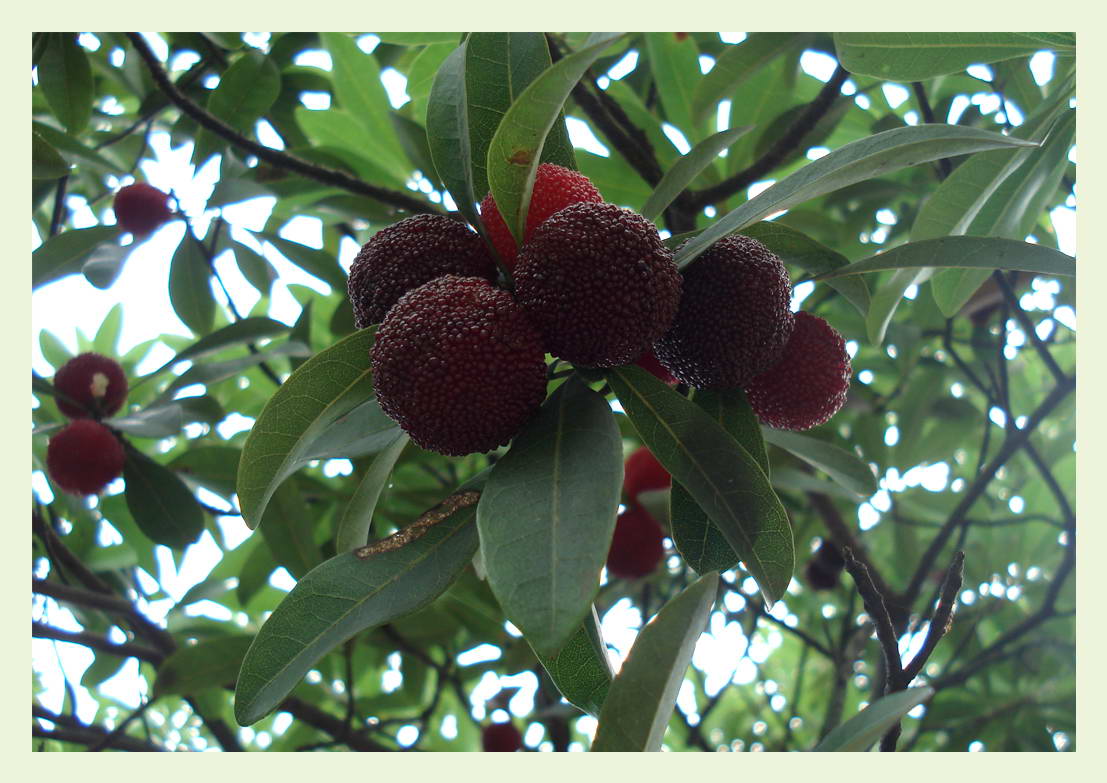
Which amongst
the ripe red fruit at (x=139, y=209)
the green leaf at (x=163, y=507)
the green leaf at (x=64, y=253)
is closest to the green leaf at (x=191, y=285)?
the ripe red fruit at (x=139, y=209)

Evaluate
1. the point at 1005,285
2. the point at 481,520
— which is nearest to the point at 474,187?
the point at 481,520

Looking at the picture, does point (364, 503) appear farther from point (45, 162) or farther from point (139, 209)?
point (139, 209)

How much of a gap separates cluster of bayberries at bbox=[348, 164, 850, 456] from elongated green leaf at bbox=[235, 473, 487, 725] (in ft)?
0.32

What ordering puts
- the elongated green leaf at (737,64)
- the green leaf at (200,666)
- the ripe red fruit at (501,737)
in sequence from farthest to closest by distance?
the ripe red fruit at (501,737) → the green leaf at (200,666) → the elongated green leaf at (737,64)

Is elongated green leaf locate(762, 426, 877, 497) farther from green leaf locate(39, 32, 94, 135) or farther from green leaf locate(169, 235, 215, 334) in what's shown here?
green leaf locate(39, 32, 94, 135)

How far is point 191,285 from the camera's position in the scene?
6.09 feet

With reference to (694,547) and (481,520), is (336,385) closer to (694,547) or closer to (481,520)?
(481,520)

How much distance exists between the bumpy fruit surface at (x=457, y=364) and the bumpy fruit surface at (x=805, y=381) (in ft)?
0.82

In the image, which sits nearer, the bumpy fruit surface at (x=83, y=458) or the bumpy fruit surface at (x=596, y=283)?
the bumpy fruit surface at (x=596, y=283)

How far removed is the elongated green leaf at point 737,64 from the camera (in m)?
1.40

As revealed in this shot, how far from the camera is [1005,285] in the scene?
1627mm

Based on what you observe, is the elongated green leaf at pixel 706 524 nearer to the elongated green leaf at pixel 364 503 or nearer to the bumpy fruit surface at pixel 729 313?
Answer: the bumpy fruit surface at pixel 729 313

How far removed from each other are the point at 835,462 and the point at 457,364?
1.86ft

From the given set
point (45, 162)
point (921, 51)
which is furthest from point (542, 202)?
point (45, 162)
